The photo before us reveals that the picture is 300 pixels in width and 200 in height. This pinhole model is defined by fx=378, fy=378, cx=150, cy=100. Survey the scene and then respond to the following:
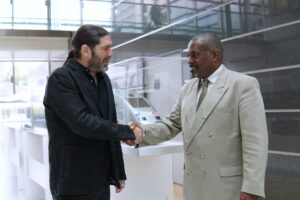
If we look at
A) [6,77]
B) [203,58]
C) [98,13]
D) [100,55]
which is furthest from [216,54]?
[6,77]

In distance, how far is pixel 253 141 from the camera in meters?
1.60

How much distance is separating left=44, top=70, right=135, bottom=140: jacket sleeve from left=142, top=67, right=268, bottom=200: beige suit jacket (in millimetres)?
392

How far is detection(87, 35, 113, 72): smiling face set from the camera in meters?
1.71

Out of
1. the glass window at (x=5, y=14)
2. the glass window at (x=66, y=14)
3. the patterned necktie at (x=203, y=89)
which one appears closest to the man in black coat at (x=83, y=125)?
the patterned necktie at (x=203, y=89)

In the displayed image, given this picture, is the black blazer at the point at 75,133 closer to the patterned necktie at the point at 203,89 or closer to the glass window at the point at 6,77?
the patterned necktie at the point at 203,89

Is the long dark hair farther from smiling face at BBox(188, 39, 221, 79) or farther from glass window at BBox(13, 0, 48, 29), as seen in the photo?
glass window at BBox(13, 0, 48, 29)

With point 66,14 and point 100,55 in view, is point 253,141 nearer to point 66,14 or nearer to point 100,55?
point 100,55

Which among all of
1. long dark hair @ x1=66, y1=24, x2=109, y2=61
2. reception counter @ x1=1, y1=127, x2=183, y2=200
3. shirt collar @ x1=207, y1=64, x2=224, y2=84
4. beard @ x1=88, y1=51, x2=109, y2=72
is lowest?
reception counter @ x1=1, y1=127, x2=183, y2=200

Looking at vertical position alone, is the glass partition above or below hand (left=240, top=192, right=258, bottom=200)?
above

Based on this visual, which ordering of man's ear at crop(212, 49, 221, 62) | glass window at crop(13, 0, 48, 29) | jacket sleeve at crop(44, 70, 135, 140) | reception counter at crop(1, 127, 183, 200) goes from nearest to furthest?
jacket sleeve at crop(44, 70, 135, 140)
man's ear at crop(212, 49, 221, 62)
reception counter at crop(1, 127, 183, 200)
glass window at crop(13, 0, 48, 29)

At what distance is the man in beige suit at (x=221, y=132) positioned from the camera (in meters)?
1.61

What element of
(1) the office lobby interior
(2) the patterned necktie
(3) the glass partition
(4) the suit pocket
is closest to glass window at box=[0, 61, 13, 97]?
(1) the office lobby interior

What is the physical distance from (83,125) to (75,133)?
0.08m

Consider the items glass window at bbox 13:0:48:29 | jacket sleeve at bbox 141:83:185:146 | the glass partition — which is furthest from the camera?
glass window at bbox 13:0:48:29
